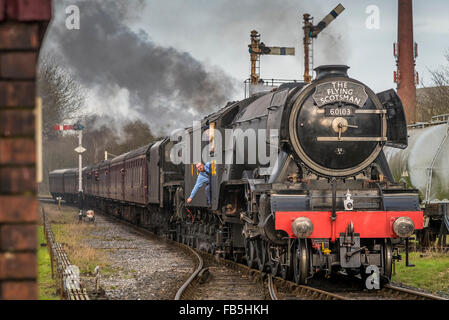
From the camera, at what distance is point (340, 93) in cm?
998

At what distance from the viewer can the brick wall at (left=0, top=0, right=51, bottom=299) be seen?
3.46 meters

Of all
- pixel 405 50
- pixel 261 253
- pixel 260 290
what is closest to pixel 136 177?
pixel 261 253

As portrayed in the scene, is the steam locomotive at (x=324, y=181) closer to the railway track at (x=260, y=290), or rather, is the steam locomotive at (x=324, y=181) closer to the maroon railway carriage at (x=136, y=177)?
the railway track at (x=260, y=290)

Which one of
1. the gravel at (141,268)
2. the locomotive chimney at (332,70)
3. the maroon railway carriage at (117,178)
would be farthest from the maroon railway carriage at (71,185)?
the locomotive chimney at (332,70)

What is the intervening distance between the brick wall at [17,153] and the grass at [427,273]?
7.87 m

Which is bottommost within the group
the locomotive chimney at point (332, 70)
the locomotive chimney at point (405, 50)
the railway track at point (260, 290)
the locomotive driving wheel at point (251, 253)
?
the railway track at point (260, 290)

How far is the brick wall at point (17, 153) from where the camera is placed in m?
3.46

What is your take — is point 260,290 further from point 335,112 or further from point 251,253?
point 335,112

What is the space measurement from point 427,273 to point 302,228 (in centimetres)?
367

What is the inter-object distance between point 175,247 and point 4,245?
14.6 meters

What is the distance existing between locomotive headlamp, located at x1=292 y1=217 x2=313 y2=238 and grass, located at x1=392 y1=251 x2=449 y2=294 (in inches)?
95.6

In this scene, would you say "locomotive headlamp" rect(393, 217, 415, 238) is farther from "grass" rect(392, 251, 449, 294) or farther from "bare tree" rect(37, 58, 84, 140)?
"bare tree" rect(37, 58, 84, 140)

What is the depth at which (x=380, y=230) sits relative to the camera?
31.0 feet
